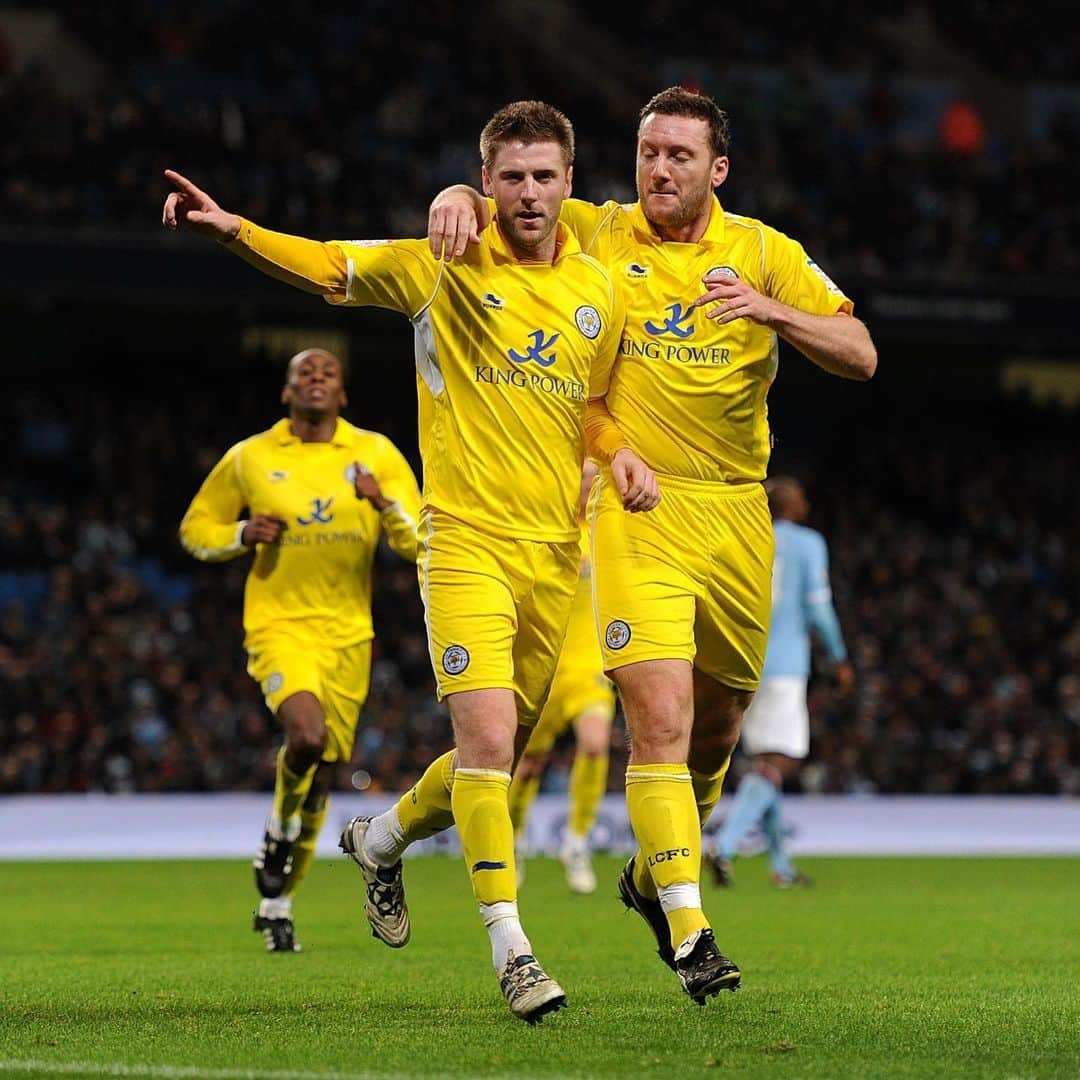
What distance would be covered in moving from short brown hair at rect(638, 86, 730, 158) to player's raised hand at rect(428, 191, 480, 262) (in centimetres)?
74

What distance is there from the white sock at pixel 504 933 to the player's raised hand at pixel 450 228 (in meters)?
1.90

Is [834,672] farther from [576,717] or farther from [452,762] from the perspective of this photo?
[452,762]

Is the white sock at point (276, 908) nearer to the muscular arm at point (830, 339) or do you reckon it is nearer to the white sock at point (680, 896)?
the white sock at point (680, 896)

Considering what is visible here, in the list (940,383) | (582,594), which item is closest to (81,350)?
(940,383)

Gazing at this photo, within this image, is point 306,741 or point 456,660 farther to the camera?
point 306,741

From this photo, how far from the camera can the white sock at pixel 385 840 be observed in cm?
652

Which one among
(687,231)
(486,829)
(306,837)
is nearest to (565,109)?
(306,837)

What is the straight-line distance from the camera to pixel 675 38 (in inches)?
1142

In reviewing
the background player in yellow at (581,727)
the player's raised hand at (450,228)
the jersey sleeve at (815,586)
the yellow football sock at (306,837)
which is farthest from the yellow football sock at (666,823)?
the jersey sleeve at (815,586)

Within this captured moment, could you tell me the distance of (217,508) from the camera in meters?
9.08

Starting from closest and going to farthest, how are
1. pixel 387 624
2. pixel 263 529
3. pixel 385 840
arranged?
pixel 385 840, pixel 263 529, pixel 387 624

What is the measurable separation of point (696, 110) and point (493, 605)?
1.71 m

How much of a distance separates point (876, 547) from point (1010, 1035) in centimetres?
1934

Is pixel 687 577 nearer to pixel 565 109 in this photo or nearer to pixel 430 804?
pixel 430 804
